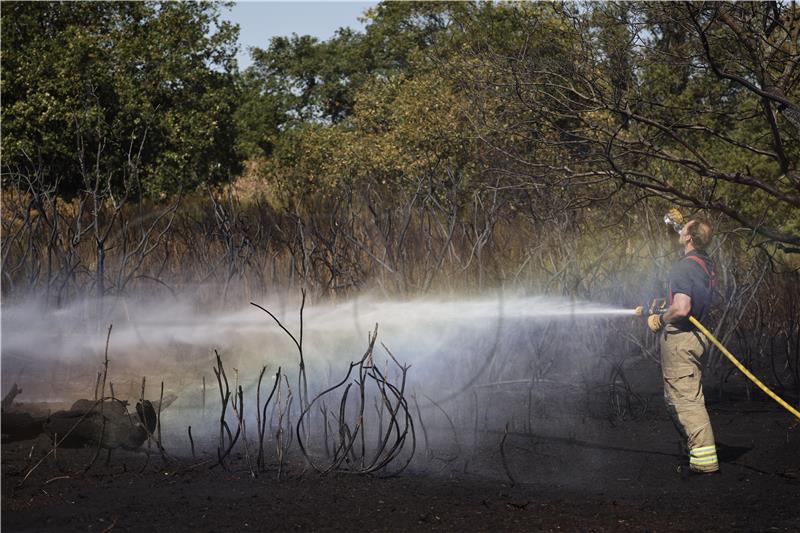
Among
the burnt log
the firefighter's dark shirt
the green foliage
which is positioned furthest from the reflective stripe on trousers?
the green foliage

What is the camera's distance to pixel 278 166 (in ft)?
98.0

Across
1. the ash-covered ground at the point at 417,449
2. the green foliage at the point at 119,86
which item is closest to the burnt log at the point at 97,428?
the ash-covered ground at the point at 417,449

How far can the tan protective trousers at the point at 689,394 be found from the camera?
593 cm

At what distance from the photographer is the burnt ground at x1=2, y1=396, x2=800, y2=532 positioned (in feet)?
14.7

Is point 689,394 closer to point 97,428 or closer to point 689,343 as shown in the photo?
point 689,343

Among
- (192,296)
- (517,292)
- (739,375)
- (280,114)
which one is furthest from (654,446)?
(280,114)

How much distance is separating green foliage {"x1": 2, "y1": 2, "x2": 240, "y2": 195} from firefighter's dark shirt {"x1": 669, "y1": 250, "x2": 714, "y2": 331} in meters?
13.6

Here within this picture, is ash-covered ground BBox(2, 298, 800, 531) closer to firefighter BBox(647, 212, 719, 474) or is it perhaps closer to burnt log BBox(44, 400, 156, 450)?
burnt log BBox(44, 400, 156, 450)

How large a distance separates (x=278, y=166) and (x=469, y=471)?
969 inches

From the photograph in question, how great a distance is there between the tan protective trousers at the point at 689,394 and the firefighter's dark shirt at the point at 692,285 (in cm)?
11

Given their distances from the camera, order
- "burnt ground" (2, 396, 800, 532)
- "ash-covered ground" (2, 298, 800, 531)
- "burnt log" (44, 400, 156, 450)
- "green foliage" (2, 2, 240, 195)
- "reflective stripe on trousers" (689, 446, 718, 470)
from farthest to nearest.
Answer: "green foliage" (2, 2, 240, 195) < "burnt log" (44, 400, 156, 450) < "reflective stripe on trousers" (689, 446, 718, 470) < "ash-covered ground" (2, 298, 800, 531) < "burnt ground" (2, 396, 800, 532)

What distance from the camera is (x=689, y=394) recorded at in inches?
240

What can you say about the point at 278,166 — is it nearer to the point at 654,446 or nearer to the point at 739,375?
the point at 739,375

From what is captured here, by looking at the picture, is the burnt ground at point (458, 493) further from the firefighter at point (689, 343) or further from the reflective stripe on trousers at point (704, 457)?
the firefighter at point (689, 343)
